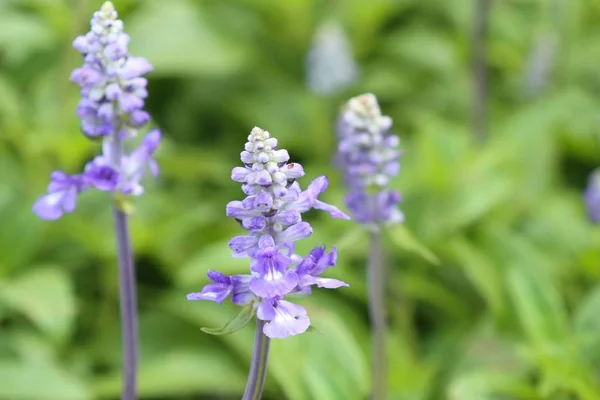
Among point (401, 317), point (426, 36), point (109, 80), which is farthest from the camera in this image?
point (426, 36)

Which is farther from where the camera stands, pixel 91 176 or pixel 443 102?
pixel 443 102

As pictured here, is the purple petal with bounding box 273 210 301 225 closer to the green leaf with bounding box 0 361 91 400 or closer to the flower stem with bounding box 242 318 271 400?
the flower stem with bounding box 242 318 271 400

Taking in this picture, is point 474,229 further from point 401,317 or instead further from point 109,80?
point 109,80

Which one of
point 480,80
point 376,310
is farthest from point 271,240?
point 480,80

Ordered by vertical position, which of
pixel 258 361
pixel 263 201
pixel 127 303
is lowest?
pixel 258 361

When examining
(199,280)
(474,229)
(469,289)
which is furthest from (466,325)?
(199,280)

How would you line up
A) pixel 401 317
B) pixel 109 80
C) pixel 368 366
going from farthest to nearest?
pixel 401 317 < pixel 368 366 < pixel 109 80

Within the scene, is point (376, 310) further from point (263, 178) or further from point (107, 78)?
point (263, 178)
